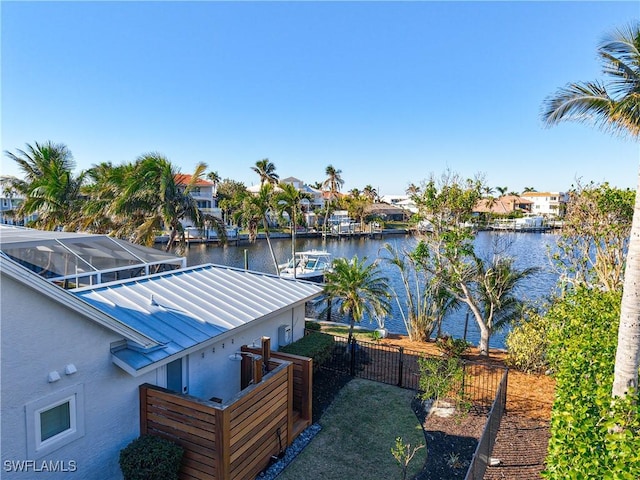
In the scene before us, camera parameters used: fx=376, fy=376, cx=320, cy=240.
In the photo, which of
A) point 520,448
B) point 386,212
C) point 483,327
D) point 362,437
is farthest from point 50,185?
point 386,212

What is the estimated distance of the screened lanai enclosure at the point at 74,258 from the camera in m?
8.78

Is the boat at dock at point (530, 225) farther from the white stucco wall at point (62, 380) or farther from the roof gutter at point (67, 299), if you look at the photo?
the white stucco wall at point (62, 380)

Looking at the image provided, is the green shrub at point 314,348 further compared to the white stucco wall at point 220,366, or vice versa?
the green shrub at point 314,348

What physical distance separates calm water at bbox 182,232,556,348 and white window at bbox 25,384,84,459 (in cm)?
1468

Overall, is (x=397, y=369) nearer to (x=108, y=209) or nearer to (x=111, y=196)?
(x=108, y=209)

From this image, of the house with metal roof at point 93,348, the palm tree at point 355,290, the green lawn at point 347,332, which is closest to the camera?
the house with metal roof at point 93,348

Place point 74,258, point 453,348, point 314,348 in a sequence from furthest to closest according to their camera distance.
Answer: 1. point 453,348
2. point 314,348
3. point 74,258

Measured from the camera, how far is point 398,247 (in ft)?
153

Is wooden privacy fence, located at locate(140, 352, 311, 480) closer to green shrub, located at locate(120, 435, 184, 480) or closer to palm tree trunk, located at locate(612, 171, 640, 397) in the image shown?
green shrub, located at locate(120, 435, 184, 480)


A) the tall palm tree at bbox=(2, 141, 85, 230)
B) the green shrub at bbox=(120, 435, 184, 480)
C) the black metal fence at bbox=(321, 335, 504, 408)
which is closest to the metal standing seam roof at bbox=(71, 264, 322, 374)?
the green shrub at bbox=(120, 435, 184, 480)

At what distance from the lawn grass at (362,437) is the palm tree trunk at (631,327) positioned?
14.6 feet

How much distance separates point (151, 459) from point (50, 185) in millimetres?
21260

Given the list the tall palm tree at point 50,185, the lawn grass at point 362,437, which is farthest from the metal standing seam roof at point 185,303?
the tall palm tree at point 50,185

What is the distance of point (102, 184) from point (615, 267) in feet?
81.7
